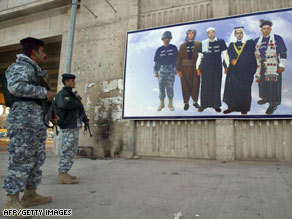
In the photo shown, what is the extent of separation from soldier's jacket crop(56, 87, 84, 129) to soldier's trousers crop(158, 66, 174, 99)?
10.0 ft

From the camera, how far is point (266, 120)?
16.0 ft

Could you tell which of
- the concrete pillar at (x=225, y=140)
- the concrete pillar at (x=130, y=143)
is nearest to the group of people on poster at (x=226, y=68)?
the concrete pillar at (x=225, y=140)

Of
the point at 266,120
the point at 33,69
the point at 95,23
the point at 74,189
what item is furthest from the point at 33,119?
the point at 95,23

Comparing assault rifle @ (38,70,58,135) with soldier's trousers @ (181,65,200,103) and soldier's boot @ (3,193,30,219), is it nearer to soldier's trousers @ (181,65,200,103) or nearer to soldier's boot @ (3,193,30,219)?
soldier's boot @ (3,193,30,219)

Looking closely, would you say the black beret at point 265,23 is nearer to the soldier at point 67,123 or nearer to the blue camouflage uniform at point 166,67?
the blue camouflage uniform at point 166,67

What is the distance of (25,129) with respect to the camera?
1.84 metres

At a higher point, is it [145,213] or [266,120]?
[266,120]

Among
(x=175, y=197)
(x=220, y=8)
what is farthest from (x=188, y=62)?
(x=175, y=197)

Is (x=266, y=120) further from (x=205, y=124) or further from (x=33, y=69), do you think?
(x=33, y=69)

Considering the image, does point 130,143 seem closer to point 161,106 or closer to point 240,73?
point 161,106

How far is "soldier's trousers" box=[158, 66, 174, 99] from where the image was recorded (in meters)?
5.67

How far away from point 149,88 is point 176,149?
190cm

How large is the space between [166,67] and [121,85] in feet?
5.09

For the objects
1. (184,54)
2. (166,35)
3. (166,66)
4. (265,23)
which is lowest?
(166,66)
